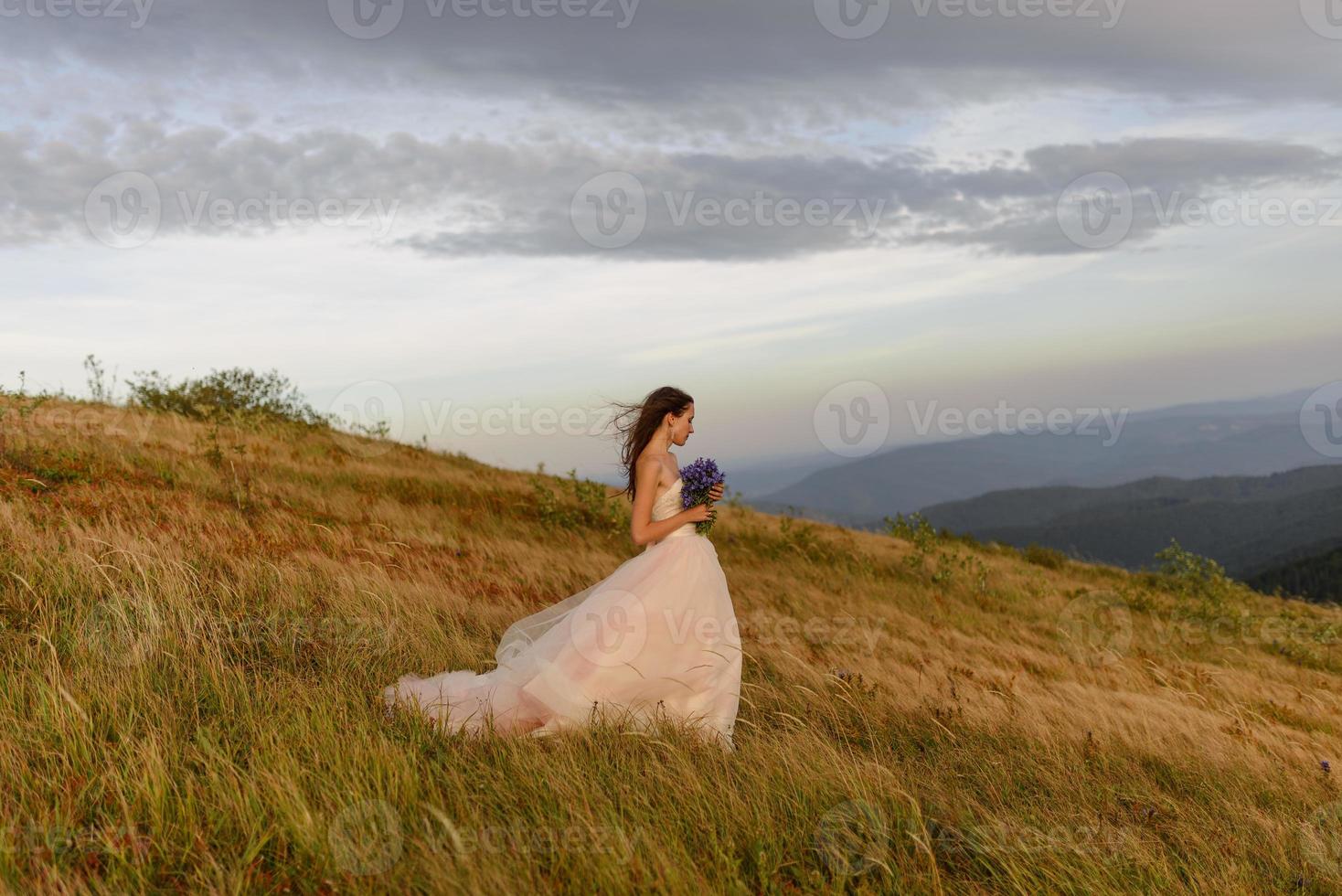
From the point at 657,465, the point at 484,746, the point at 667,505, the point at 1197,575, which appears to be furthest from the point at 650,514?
the point at 1197,575

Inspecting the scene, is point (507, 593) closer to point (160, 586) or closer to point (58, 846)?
point (160, 586)

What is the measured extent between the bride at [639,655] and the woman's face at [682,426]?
0.34m

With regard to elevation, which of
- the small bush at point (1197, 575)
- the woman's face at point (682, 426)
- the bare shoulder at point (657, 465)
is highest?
the woman's face at point (682, 426)

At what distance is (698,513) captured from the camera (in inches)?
246

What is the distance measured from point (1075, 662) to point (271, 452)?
13.1m

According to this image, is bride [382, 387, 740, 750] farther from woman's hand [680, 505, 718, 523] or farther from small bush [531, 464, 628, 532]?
small bush [531, 464, 628, 532]

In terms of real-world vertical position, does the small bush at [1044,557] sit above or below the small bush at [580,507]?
below

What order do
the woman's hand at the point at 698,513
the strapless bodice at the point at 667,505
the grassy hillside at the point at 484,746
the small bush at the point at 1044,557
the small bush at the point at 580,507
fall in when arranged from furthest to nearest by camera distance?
the small bush at the point at 1044,557 → the small bush at the point at 580,507 → the strapless bodice at the point at 667,505 → the woman's hand at the point at 698,513 → the grassy hillside at the point at 484,746

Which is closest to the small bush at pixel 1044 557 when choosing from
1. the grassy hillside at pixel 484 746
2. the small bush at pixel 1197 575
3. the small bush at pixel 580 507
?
the small bush at pixel 1197 575

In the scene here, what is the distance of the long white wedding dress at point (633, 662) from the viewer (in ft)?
17.9

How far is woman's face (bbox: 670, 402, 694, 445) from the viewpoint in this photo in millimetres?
6672

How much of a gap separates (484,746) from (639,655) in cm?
154

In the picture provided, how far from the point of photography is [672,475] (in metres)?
6.61

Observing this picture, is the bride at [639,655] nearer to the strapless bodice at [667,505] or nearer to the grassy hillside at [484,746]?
the strapless bodice at [667,505]
